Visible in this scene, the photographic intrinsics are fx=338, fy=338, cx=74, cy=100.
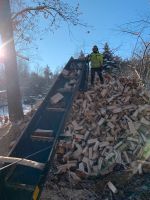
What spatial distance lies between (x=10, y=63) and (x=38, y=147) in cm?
572

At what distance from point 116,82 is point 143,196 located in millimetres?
4253

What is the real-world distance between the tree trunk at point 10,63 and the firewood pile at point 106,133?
272cm

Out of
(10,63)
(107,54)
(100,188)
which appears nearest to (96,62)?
(10,63)

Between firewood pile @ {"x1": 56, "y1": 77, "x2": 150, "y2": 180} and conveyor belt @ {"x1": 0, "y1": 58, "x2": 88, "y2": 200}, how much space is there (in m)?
0.89

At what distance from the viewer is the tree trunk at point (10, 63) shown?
11.4 metres

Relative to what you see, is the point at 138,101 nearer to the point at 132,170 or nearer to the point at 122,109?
the point at 122,109

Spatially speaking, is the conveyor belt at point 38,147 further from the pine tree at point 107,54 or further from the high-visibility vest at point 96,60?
the pine tree at point 107,54

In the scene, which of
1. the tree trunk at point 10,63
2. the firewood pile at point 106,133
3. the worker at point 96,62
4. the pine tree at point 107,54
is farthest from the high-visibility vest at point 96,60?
the pine tree at point 107,54

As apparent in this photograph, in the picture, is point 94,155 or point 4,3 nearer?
point 94,155

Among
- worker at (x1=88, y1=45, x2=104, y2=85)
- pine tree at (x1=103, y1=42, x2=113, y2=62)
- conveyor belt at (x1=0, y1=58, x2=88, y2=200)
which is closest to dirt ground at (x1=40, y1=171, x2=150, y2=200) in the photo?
conveyor belt at (x1=0, y1=58, x2=88, y2=200)

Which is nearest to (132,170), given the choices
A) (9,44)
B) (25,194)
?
(25,194)

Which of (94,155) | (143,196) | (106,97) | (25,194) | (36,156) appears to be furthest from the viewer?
(106,97)

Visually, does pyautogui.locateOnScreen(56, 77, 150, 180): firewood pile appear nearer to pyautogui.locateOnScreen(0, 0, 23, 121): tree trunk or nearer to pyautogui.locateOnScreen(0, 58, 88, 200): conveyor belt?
pyautogui.locateOnScreen(0, 58, 88, 200): conveyor belt

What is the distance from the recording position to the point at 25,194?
5.35 m
